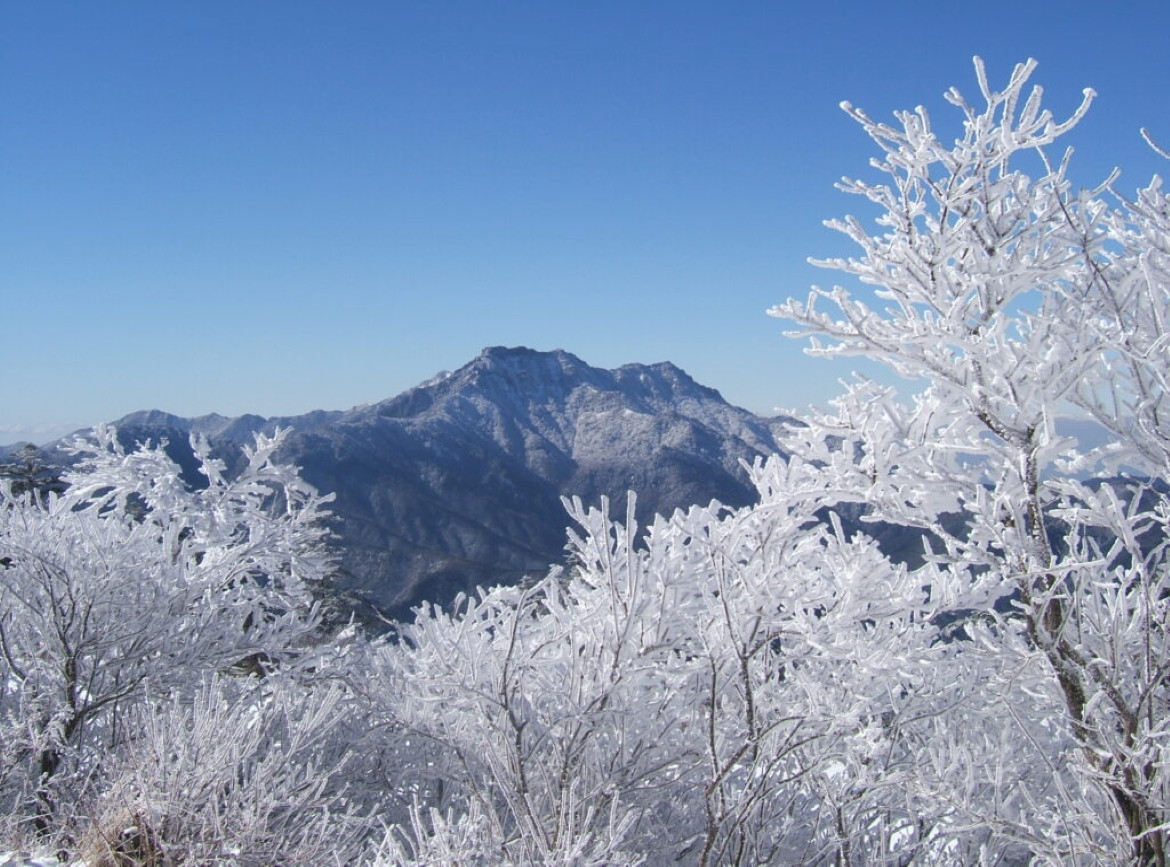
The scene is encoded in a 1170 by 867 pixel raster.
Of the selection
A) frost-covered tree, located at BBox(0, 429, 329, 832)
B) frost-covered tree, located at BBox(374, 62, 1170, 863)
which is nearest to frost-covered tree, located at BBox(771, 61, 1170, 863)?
frost-covered tree, located at BBox(374, 62, 1170, 863)

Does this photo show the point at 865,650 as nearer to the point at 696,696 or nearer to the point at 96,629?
the point at 696,696

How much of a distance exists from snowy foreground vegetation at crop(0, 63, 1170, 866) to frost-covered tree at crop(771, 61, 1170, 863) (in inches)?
0.8

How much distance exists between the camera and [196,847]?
570cm

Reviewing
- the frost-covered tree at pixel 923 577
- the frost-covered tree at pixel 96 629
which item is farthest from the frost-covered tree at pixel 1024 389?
the frost-covered tree at pixel 96 629

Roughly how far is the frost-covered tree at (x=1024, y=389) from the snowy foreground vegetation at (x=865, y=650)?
20 mm

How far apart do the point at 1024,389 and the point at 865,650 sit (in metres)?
2.15

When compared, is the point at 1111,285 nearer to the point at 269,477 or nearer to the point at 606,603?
the point at 606,603

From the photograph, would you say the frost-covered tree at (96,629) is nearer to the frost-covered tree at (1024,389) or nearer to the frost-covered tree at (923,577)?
the frost-covered tree at (923,577)

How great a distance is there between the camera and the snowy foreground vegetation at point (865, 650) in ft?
13.1

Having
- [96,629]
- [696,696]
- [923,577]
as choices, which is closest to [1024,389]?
[923,577]

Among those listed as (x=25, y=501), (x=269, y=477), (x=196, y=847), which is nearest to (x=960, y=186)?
(x=196, y=847)

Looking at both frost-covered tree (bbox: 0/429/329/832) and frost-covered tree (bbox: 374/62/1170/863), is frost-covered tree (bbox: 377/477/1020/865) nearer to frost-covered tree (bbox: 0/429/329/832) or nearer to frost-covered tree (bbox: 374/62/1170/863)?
frost-covered tree (bbox: 374/62/1170/863)

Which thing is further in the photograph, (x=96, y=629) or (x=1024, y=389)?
(x=96, y=629)

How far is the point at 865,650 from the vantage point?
5.25 m
